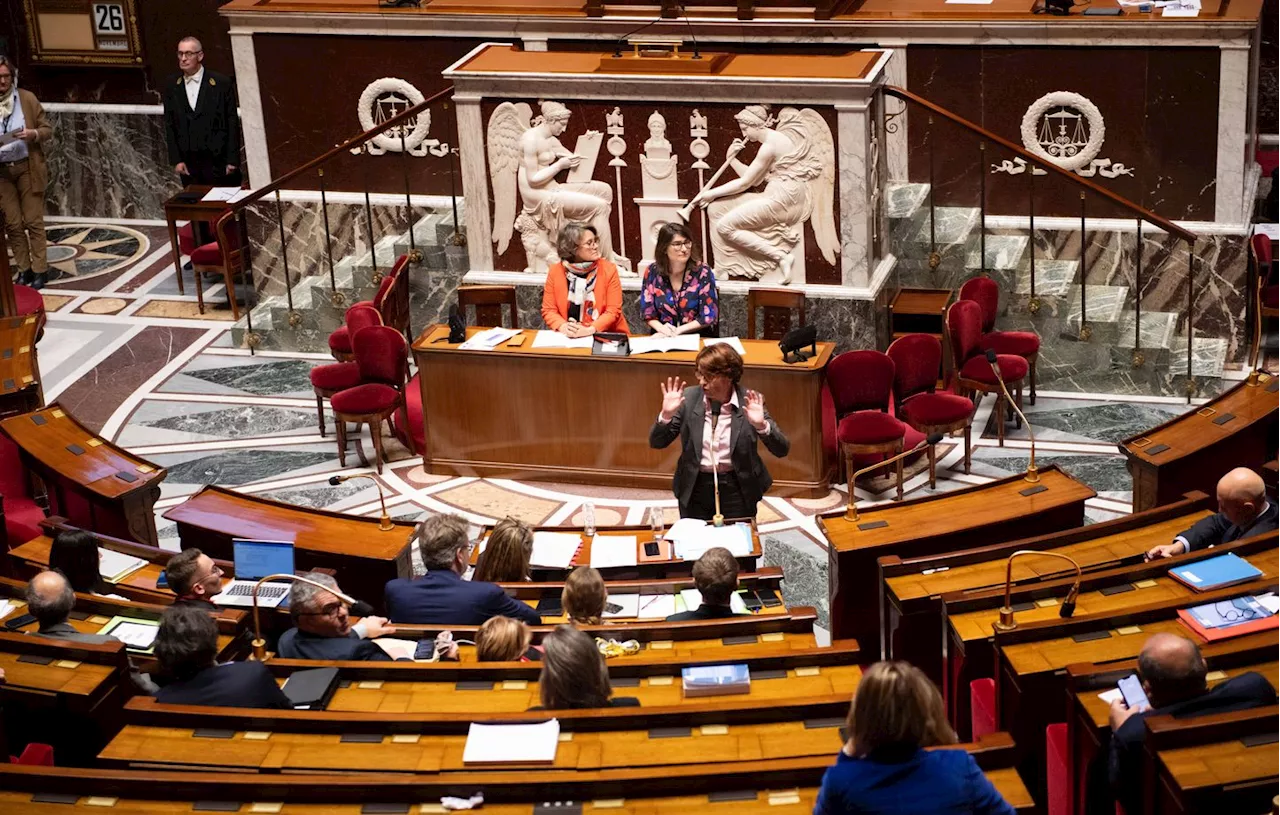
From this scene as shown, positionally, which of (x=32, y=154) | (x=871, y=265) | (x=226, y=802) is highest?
(x=32, y=154)

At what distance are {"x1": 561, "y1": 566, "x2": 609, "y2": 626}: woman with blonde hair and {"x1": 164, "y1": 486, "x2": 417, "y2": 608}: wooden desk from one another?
1.64 m

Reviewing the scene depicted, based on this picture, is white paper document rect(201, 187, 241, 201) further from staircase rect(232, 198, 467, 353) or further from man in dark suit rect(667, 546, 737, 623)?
man in dark suit rect(667, 546, 737, 623)

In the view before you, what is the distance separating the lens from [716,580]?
6156mm

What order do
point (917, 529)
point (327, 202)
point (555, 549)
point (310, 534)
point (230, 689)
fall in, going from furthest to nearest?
point (327, 202) < point (310, 534) < point (555, 549) < point (917, 529) < point (230, 689)

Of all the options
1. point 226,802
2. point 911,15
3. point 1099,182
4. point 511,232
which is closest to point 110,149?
point 511,232

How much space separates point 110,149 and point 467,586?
10.2m

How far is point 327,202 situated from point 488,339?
322 cm

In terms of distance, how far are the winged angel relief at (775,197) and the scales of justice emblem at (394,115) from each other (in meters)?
2.80

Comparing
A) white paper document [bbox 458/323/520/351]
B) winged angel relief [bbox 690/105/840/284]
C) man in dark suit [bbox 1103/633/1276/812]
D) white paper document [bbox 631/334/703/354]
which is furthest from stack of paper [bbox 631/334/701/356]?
man in dark suit [bbox 1103/633/1276/812]

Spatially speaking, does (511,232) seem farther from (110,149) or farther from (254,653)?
(110,149)

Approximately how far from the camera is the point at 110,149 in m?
15.3

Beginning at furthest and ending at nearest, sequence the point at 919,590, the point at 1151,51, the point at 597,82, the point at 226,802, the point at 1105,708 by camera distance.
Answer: the point at 1151,51, the point at 597,82, the point at 919,590, the point at 1105,708, the point at 226,802

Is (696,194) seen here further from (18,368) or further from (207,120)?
(207,120)

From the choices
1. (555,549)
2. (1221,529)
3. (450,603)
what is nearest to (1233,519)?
(1221,529)
